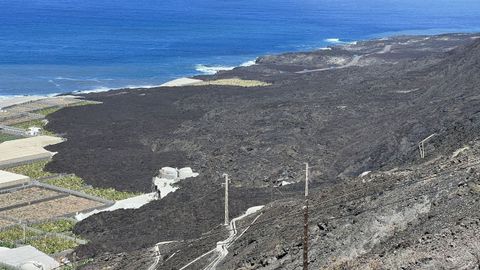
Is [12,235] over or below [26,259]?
below

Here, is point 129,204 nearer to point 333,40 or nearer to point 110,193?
point 110,193

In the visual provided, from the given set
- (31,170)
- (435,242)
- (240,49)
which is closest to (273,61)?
(240,49)

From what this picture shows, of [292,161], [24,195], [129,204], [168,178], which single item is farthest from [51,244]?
[292,161]

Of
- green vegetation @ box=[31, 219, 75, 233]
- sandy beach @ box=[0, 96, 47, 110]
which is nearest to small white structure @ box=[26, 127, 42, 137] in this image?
sandy beach @ box=[0, 96, 47, 110]

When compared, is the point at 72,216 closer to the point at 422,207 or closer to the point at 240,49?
the point at 422,207

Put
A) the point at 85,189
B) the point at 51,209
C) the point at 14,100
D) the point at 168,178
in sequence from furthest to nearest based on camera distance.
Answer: the point at 14,100, the point at 168,178, the point at 85,189, the point at 51,209

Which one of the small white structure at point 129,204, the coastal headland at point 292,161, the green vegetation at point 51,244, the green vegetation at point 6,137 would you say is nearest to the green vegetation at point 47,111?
the coastal headland at point 292,161

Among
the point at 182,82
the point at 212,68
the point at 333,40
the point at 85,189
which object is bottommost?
the point at 85,189
